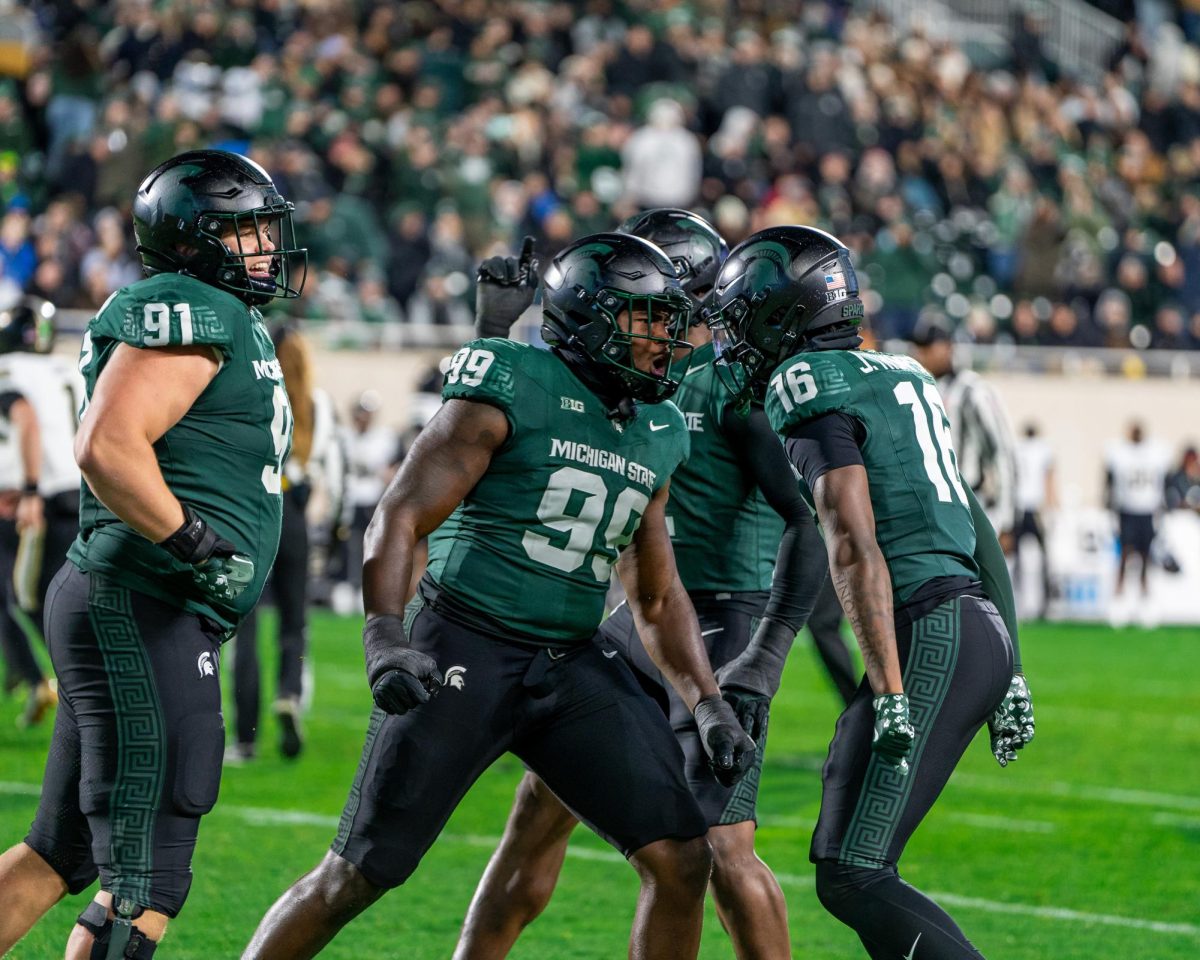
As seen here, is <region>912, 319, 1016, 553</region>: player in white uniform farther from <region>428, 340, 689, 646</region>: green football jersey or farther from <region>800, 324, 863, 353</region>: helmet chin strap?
<region>428, 340, 689, 646</region>: green football jersey

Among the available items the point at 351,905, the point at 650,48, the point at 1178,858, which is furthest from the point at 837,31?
the point at 351,905

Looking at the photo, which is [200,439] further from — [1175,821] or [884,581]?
[1175,821]

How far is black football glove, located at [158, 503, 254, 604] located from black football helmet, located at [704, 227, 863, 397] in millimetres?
1316

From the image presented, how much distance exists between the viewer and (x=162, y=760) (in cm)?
385

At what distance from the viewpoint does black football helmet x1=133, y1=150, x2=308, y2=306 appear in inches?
161

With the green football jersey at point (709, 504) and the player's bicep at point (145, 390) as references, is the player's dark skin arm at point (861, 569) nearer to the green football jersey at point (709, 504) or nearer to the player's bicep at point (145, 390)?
the green football jersey at point (709, 504)

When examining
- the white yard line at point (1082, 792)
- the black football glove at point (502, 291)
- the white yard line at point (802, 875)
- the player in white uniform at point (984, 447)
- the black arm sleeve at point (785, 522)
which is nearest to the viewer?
the black arm sleeve at point (785, 522)

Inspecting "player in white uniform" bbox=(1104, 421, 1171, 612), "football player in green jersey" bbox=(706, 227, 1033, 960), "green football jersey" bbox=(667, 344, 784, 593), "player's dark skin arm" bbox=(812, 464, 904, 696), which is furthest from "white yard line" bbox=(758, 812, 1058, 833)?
"player in white uniform" bbox=(1104, 421, 1171, 612)

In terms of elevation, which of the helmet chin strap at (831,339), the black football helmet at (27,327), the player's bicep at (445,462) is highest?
the helmet chin strap at (831,339)

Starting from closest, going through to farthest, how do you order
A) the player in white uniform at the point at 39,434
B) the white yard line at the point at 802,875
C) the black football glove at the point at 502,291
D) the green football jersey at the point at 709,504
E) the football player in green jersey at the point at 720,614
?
the football player in green jersey at the point at 720,614 → the green football jersey at the point at 709,504 → the black football glove at the point at 502,291 → the white yard line at the point at 802,875 → the player in white uniform at the point at 39,434

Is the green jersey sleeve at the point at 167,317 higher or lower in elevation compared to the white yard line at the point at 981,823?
higher

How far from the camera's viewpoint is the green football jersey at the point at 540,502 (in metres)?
4.08

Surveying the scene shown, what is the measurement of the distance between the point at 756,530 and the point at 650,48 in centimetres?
1637

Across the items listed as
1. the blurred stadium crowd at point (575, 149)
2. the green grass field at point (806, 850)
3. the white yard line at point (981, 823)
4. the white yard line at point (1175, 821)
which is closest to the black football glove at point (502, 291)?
the green grass field at point (806, 850)
